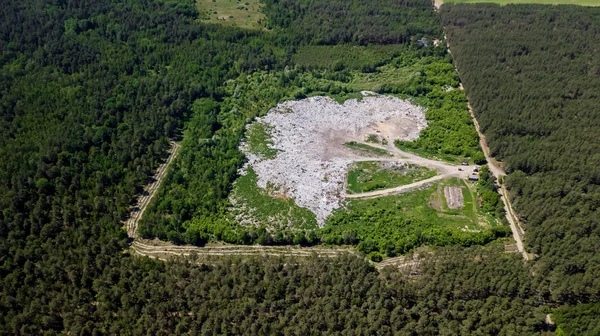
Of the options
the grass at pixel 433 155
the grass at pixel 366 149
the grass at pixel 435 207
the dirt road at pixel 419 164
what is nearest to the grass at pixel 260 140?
the grass at pixel 366 149

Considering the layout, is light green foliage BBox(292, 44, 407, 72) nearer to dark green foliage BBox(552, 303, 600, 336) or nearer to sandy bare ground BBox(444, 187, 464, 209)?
sandy bare ground BBox(444, 187, 464, 209)

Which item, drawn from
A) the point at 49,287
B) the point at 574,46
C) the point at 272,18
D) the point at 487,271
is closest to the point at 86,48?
the point at 272,18

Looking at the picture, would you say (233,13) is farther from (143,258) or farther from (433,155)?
(143,258)

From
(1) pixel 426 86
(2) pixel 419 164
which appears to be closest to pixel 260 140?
(2) pixel 419 164

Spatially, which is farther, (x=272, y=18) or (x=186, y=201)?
(x=272, y=18)

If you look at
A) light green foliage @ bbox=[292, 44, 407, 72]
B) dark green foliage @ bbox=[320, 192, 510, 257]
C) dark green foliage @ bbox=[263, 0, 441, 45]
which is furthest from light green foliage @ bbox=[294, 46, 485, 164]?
dark green foliage @ bbox=[320, 192, 510, 257]

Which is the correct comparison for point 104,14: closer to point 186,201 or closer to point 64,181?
point 64,181
